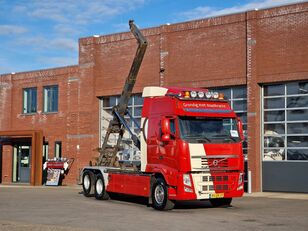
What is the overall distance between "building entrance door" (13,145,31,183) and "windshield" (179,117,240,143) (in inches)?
810

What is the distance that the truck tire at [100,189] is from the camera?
21402 millimetres

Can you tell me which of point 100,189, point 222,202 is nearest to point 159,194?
point 222,202

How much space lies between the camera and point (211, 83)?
26.6 metres

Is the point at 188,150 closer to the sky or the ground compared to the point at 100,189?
closer to the sky

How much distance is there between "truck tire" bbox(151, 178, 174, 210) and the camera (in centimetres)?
1703

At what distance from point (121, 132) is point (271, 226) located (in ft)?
34.7

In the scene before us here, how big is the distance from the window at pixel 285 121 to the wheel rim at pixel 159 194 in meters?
9.04

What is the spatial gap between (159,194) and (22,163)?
804 inches

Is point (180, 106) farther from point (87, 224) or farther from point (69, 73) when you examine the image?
point (69, 73)

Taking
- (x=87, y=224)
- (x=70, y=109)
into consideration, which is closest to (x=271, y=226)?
(x=87, y=224)

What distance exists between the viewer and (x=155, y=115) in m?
18.2

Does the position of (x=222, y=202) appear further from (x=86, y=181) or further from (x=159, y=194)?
(x=86, y=181)

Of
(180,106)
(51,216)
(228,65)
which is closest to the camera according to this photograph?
(51,216)

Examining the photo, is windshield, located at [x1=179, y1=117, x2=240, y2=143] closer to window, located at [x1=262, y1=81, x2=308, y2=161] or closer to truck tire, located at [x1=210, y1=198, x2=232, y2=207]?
truck tire, located at [x1=210, y1=198, x2=232, y2=207]
